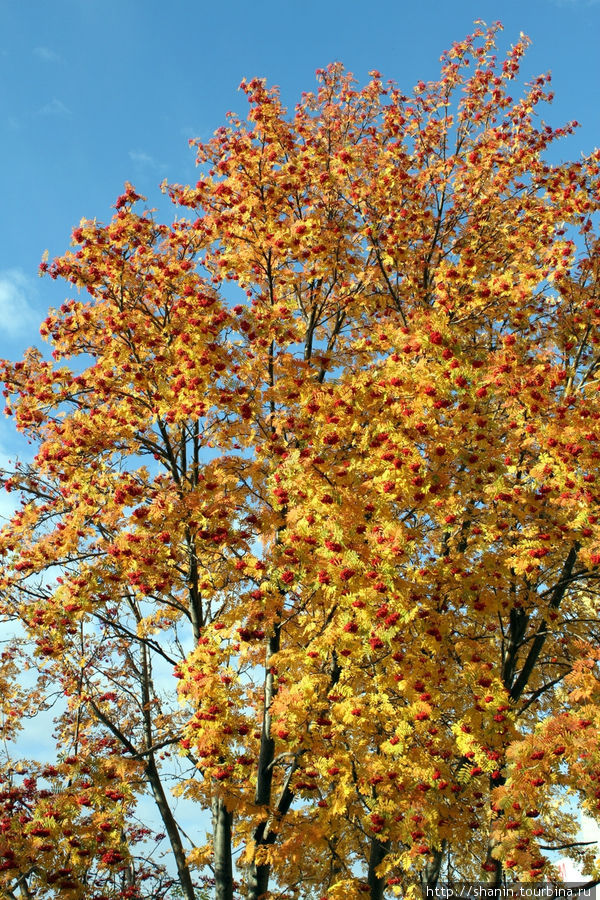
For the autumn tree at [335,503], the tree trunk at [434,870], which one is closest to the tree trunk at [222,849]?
the autumn tree at [335,503]

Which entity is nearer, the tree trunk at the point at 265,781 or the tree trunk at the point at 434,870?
the tree trunk at the point at 265,781

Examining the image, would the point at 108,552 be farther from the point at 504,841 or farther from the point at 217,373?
the point at 504,841

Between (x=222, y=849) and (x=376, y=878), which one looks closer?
(x=222, y=849)

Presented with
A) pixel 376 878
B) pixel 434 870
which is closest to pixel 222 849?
pixel 376 878

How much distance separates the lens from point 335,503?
788cm

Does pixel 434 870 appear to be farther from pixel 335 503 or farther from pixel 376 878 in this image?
pixel 335 503

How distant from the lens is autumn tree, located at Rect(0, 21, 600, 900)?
26.6 ft

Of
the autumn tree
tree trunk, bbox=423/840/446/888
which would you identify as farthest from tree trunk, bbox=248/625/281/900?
tree trunk, bbox=423/840/446/888

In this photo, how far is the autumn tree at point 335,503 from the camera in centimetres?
810

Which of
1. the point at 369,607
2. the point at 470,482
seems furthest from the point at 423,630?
the point at 470,482

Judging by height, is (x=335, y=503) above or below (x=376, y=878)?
above

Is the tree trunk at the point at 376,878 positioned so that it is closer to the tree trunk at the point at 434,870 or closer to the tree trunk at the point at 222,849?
the tree trunk at the point at 434,870

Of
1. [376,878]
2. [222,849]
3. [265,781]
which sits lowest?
[376,878]

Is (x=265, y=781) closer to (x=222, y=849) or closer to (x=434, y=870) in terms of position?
(x=222, y=849)
